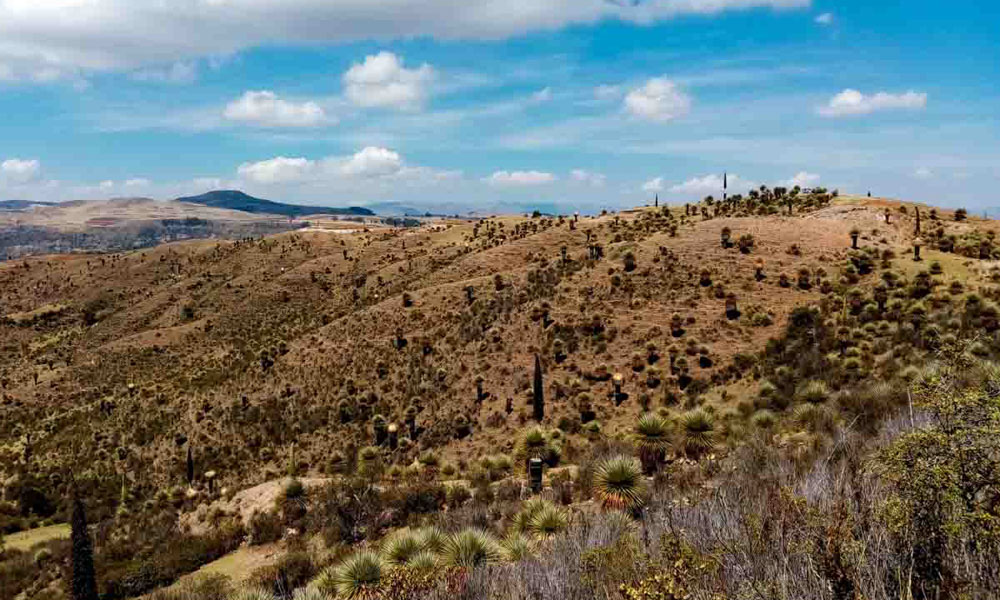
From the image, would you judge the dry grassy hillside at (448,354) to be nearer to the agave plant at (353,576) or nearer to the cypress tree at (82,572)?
the cypress tree at (82,572)

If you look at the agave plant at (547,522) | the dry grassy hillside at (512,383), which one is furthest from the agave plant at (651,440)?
the agave plant at (547,522)

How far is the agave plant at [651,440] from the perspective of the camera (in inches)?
714

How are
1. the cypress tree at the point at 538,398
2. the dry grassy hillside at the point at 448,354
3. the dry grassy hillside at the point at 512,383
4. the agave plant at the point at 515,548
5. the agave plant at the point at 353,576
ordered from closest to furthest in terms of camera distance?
1. the agave plant at the point at 515,548
2. the agave plant at the point at 353,576
3. the dry grassy hillside at the point at 512,383
4. the cypress tree at the point at 538,398
5. the dry grassy hillside at the point at 448,354

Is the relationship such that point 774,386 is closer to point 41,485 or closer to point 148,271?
point 41,485

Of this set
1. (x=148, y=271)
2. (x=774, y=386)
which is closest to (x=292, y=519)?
(x=774, y=386)

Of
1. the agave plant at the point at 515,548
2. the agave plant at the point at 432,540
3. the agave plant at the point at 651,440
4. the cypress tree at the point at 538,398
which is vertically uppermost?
the agave plant at the point at 515,548

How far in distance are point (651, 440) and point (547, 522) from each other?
278 inches

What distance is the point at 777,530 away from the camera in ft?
22.0

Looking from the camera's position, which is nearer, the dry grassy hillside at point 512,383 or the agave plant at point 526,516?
the agave plant at point 526,516

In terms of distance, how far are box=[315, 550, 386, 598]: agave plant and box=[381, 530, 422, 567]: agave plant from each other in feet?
0.71

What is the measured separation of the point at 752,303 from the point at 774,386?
38.7 feet

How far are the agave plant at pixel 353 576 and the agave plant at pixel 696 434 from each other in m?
11.3

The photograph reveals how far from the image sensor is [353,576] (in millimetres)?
11211

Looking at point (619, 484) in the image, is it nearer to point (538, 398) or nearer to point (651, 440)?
point (651, 440)
